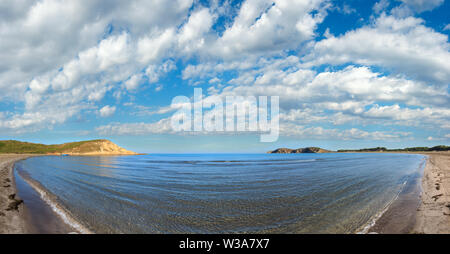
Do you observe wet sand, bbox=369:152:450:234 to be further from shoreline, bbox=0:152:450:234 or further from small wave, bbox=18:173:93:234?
small wave, bbox=18:173:93:234

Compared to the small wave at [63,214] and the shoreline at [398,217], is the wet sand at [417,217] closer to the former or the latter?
the shoreline at [398,217]

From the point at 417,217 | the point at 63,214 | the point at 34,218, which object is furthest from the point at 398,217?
the point at 34,218

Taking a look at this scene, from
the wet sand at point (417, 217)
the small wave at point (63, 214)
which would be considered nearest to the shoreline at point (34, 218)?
the small wave at point (63, 214)

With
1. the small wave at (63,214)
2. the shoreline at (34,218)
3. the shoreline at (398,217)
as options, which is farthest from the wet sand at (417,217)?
the shoreline at (34,218)

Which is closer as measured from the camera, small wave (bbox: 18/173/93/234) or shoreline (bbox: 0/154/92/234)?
shoreline (bbox: 0/154/92/234)

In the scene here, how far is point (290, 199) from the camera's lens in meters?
16.1

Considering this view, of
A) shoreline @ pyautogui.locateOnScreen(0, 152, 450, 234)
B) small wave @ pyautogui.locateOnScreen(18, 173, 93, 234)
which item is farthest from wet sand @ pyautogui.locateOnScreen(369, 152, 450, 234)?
small wave @ pyautogui.locateOnScreen(18, 173, 93, 234)

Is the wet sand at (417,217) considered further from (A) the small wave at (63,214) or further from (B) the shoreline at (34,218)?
(B) the shoreline at (34,218)

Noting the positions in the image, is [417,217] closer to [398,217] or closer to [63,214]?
[398,217]

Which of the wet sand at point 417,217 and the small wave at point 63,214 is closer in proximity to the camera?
the wet sand at point 417,217

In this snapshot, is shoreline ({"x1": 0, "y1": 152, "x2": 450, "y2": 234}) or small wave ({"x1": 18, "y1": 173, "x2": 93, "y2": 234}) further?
small wave ({"x1": 18, "y1": 173, "x2": 93, "y2": 234})

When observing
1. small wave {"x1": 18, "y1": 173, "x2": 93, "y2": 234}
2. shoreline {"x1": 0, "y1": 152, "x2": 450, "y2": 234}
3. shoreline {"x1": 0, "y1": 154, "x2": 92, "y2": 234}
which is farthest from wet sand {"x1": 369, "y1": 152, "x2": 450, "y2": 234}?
shoreline {"x1": 0, "y1": 154, "x2": 92, "y2": 234}

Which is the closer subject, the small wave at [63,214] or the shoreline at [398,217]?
the shoreline at [398,217]
